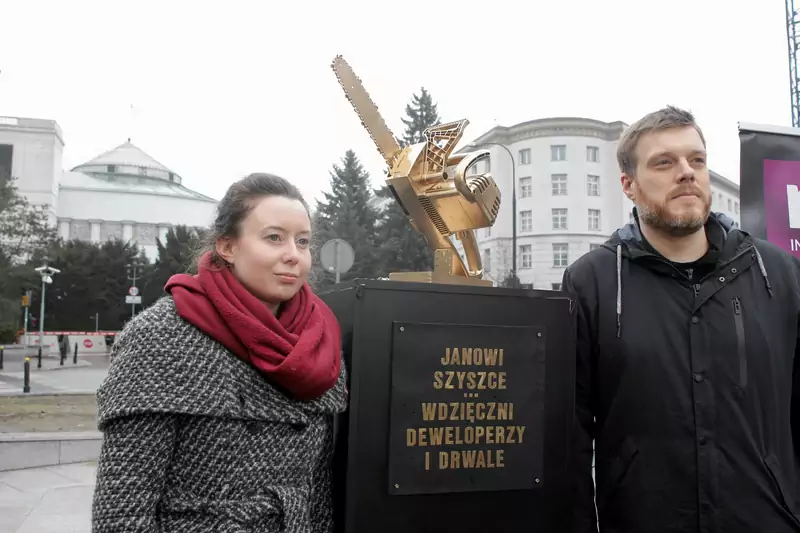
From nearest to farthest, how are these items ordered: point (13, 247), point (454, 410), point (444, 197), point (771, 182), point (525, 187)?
point (454, 410), point (444, 197), point (771, 182), point (13, 247), point (525, 187)

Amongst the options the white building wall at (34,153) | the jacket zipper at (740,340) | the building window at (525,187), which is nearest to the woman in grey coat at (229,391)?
the jacket zipper at (740,340)

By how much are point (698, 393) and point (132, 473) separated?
5.76 feet

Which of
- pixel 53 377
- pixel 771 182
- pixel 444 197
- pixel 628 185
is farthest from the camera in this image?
pixel 53 377

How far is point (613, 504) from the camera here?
2.32 m

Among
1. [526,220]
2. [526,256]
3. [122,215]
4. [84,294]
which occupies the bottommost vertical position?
[84,294]

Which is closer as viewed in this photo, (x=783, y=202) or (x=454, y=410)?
(x=454, y=410)

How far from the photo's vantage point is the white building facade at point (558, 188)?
4466 cm

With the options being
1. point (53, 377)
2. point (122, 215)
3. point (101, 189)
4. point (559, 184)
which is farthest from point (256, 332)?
point (101, 189)

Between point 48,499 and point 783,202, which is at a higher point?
point 783,202

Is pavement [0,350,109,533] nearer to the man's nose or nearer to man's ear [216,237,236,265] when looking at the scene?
man's ear [216,237,236,265]

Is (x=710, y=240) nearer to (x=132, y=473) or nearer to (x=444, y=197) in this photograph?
(x=444, y=197)

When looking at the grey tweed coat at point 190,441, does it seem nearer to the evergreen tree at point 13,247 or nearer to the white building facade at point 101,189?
the evergreen tree at point 13,247

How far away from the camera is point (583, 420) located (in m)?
2.52

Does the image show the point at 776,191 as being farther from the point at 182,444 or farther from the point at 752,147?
the point at 182,444
